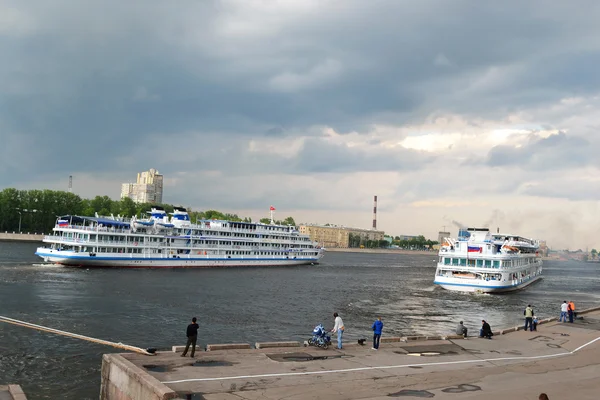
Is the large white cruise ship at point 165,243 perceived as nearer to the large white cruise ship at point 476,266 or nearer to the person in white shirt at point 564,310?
the large white cruise ship at point 476,266

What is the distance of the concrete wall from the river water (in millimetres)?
4001

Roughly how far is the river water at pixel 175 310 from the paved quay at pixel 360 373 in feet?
24.1

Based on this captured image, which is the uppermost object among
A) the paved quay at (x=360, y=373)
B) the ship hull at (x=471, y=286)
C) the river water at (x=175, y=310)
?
the paved quay at (x=360, y=373)

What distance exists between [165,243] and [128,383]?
99.5m

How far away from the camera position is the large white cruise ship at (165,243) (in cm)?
10475

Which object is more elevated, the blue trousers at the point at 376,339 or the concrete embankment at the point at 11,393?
the blue trousers at the point at 376,339

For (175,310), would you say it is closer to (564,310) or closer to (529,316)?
(529,316)

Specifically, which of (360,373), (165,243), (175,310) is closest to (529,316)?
(360,373)

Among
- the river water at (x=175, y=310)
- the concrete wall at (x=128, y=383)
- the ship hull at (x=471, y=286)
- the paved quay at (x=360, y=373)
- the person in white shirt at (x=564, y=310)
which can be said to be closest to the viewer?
the concrete wall at (x=128, y=383)

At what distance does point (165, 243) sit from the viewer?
11781 cm

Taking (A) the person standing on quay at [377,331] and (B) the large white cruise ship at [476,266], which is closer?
(A) the person standing on quay at [377,331]

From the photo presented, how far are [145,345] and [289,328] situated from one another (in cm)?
1406

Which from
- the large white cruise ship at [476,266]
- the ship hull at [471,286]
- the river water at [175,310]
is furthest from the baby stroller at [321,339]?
the ship hull at [471,286]

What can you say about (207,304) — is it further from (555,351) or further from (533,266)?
(533,266)
